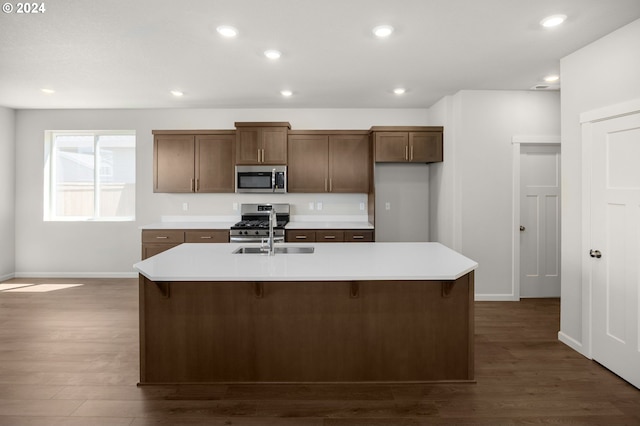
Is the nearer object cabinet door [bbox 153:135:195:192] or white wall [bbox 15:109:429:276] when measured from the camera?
cabinet door [bbox 153:135:195:192]

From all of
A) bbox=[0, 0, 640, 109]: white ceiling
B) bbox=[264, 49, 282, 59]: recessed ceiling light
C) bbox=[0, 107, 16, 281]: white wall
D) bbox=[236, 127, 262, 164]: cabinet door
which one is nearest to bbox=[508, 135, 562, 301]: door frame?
bbox=[0, 0, 640, 109]: white ceiling

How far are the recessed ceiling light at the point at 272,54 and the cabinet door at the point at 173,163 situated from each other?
2.40 m

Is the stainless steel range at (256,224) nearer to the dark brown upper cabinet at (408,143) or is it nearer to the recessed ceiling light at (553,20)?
the dark brown upper cabinet at (408,143)

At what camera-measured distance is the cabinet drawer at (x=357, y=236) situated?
5266 millimetres

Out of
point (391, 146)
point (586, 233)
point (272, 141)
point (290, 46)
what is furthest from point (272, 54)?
point (586, 233)

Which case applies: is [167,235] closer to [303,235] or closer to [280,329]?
[303,235]

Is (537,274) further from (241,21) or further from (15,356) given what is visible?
(15,356)

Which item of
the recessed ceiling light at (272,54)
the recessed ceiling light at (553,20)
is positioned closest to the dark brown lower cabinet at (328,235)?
the recessed ceiling light at (272,54)

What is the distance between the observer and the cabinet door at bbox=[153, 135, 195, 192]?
5.65 metres

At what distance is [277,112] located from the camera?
600 cm

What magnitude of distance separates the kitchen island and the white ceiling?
172 cm

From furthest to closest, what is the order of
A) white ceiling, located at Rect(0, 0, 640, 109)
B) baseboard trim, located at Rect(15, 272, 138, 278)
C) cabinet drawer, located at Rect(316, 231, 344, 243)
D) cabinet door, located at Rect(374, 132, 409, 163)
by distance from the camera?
baseboard trim, located at Rect(15, 272, 138, 278) < cabinet door, located at Rect(374, 132, 409, 163) < cabinet drawer, located at Rect(316, 231, 344, 243) < white ceiling, located at Rect(0, 0, 640, 109)

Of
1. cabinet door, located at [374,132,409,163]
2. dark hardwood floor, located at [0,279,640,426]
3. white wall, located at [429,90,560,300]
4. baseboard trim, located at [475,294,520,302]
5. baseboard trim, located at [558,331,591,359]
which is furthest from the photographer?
cabinet door, located at [374,132,409,163]

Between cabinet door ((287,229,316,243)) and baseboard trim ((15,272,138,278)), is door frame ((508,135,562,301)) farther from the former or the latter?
baseboard trim ((15,272,138,278))
